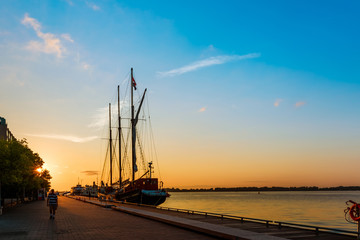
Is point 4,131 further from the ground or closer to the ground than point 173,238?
further from the ground

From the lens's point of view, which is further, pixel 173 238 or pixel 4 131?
pixel 4 131

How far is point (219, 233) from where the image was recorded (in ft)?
51.6

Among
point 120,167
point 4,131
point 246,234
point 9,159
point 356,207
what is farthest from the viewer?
point 4,131

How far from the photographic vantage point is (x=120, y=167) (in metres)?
77.2

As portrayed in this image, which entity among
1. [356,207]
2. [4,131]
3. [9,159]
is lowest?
[356,207]

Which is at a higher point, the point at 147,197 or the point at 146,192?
the point at 146,192

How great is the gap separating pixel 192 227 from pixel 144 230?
251 cm

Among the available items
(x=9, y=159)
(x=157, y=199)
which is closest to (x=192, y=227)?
(x=9, y=159)

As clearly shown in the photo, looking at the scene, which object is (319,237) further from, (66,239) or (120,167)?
(120,167)

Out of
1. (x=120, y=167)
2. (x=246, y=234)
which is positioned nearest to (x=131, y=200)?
(x=120, y=167)

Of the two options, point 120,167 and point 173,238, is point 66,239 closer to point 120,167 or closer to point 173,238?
point 173,238

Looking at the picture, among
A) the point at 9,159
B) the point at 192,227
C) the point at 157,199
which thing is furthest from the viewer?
the point at 157,199

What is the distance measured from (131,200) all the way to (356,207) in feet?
170

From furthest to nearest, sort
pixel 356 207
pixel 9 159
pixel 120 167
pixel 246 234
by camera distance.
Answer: pixel 120 167 < pixel 9 159 < pixel 246 234 < pixel 356 207
